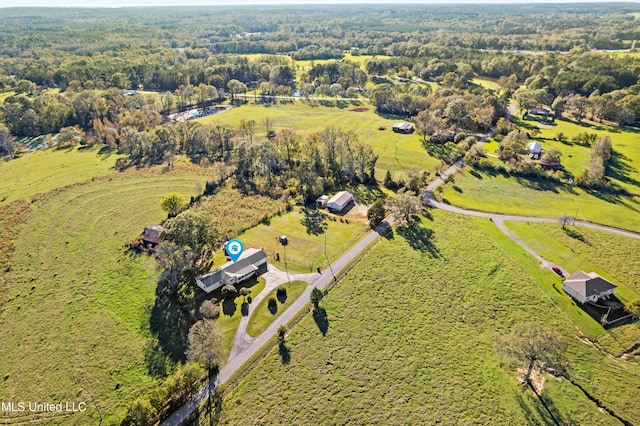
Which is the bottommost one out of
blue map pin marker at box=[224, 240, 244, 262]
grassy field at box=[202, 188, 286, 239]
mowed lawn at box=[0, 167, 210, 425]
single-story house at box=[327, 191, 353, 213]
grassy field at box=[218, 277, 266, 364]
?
mowed lawn at box=[0, 167, 210, 425]

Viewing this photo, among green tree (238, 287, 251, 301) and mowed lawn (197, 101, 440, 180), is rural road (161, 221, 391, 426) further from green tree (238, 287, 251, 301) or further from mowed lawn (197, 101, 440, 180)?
mowed lawn (197, 101, 440, 180)

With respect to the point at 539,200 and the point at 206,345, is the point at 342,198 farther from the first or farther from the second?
Result: the point at 206,345

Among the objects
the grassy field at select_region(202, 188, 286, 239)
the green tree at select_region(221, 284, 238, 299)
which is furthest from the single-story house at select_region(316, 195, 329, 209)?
the green tree at select_region(221, 284, 238, 299)

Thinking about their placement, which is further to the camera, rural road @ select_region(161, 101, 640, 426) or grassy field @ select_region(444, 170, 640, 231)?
grassy field @ select_region(444, 170, 640, 231)

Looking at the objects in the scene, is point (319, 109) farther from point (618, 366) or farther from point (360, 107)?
point (618, 366)

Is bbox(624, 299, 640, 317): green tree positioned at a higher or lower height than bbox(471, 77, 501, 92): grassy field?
lower

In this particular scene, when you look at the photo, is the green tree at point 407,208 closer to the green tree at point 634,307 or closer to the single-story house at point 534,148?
the green tree at point 634,307
